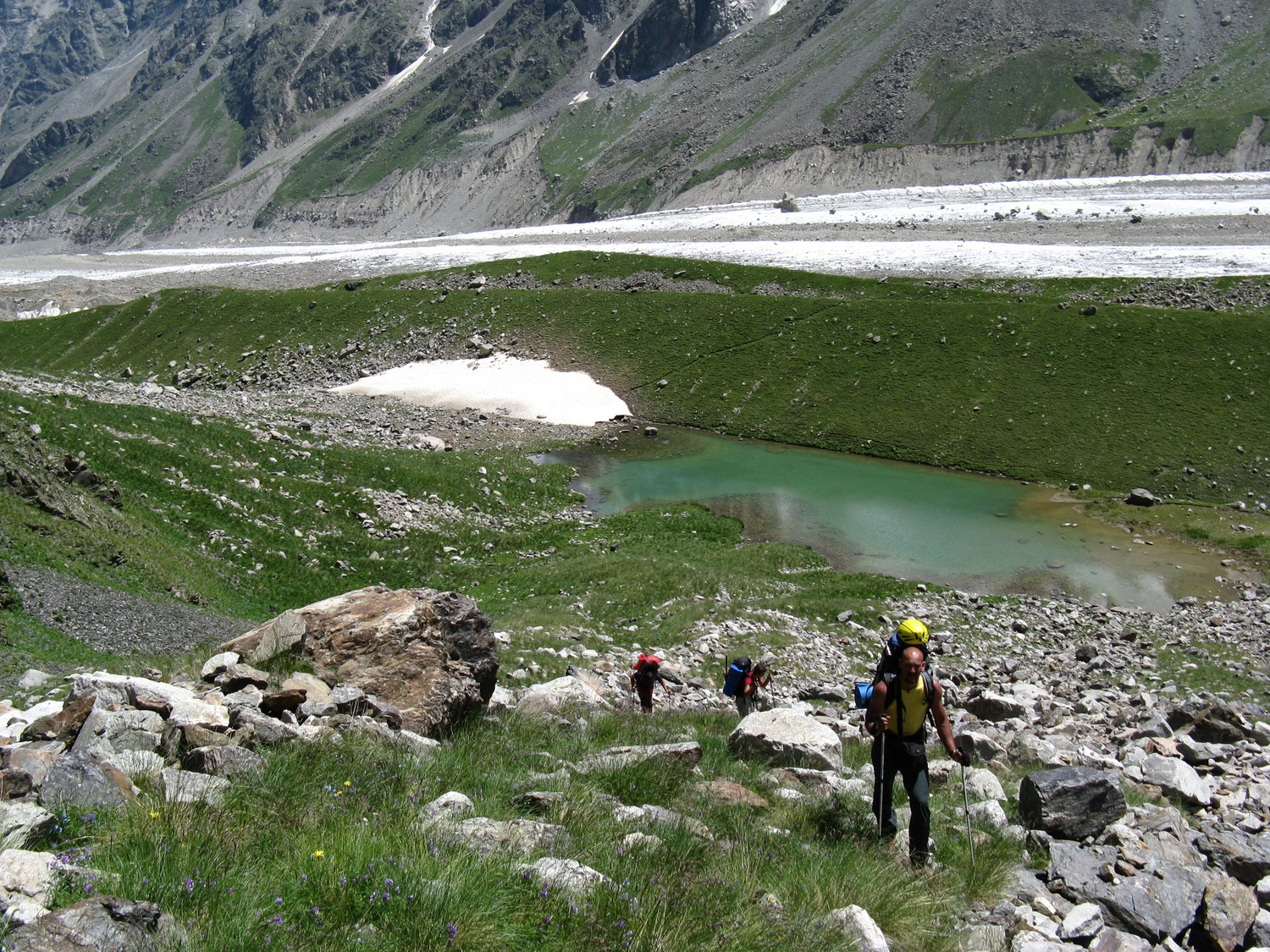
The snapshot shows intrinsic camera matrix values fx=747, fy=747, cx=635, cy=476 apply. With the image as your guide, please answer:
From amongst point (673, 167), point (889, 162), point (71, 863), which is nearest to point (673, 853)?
point (71, 863)

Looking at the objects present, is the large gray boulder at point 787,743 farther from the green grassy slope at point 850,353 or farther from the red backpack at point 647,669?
the green grassy slope at point 850,353

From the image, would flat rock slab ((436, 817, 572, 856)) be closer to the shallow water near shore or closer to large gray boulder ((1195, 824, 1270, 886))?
large gray boulder ((1195, 824, 1270, 886))

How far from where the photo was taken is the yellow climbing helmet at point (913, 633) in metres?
8.80

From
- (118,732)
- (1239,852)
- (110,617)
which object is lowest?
(1239,852)

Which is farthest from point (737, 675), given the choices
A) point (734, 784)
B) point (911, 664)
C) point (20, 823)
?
point (20, 823)

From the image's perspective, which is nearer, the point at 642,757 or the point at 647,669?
the point at 642,757

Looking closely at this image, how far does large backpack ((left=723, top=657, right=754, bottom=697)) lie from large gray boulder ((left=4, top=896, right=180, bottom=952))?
12.4 metres

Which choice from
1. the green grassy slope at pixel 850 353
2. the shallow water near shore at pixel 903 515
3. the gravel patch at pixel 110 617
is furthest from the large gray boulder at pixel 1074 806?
the green grassy slope at pixel 850 353

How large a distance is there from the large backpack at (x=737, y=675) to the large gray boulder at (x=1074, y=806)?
6662 millimetres

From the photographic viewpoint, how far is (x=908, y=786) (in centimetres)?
866

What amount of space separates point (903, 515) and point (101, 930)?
34.7 m

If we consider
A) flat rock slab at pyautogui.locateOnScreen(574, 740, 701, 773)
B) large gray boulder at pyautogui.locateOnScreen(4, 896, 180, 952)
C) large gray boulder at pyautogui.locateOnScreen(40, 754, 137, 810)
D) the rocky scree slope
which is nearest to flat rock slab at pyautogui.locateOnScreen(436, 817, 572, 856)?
the rocky scree slope

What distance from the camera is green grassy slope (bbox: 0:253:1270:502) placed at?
40906 mm

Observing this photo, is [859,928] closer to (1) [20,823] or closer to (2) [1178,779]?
(1) [20,823]
